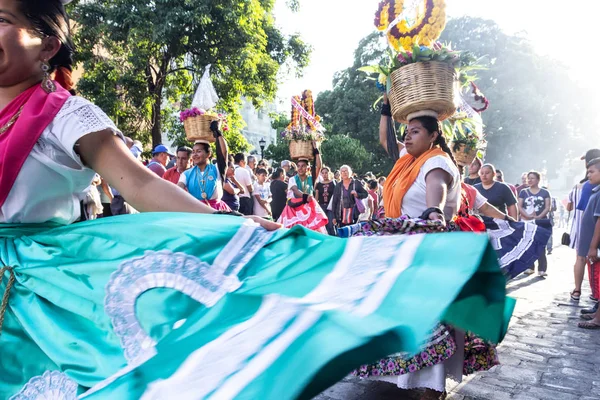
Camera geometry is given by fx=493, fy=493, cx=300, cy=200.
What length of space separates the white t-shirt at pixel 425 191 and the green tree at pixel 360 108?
90.1 feet

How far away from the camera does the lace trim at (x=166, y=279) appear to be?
1.21 meters

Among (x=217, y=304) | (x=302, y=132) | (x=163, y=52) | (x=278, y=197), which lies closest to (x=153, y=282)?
(x=217, y=304)

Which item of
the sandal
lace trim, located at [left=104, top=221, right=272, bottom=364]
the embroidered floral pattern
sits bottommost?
the sandal

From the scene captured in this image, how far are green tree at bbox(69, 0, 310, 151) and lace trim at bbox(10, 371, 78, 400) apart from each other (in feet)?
49.5

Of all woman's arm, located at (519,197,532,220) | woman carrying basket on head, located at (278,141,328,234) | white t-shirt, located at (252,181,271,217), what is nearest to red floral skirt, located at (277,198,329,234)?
woman carrying basket on head, located at (278,141,328,234)

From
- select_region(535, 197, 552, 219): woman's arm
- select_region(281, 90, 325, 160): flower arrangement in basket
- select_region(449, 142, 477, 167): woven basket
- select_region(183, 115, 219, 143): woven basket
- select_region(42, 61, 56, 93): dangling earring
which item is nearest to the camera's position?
select_region(42, 61, 56, 93): dangling earring

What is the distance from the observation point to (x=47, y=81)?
1.61 meters

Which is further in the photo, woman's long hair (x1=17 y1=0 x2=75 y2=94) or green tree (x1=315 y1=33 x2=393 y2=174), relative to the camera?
green tree (x1=315 y1=33 x2=393 y2=174)

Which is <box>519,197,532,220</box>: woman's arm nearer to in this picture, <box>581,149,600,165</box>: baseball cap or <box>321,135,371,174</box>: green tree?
<box>581,149,600,165</box>: baseball cap

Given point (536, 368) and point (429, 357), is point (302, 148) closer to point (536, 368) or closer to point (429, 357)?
point (536, 368)

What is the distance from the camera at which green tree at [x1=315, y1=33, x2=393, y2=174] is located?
105 feet

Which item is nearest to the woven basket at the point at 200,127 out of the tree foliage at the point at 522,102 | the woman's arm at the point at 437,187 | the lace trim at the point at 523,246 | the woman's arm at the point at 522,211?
the woman's arm at the point at 437,187

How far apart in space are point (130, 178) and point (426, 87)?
247 centimetres

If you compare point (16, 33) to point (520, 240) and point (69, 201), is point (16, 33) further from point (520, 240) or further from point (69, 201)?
point (520, 240)
